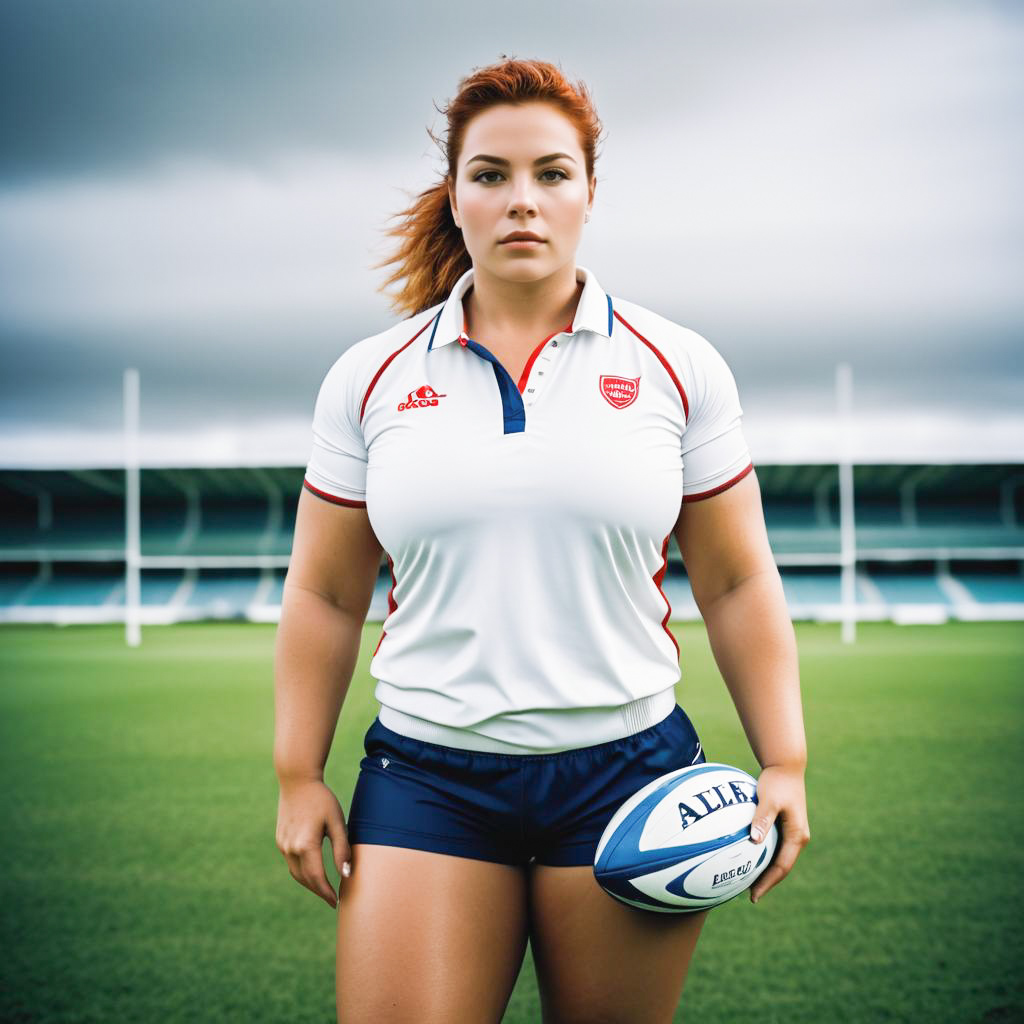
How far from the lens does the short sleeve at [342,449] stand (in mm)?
1669

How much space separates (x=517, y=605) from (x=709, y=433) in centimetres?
42

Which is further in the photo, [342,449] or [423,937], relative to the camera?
[342,449]

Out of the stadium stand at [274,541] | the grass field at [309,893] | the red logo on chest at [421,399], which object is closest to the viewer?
the red logo on chest at [421,399]

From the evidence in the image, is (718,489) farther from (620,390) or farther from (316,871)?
(316,871)

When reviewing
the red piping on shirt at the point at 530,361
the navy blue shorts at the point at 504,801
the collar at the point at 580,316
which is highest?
the collar at the point at 580,316

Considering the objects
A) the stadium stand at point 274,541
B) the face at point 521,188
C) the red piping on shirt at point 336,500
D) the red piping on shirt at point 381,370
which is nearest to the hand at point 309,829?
the red piping on shirt at point 336,500

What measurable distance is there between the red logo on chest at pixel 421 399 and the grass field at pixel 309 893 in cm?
226

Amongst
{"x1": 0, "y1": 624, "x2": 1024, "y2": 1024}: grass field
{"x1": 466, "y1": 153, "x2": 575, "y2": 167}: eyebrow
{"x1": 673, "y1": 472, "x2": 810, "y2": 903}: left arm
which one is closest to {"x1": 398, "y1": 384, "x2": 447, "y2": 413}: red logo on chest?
{"x1": 466, "y1": 153, "x2": 575, "y2": 167}: eyebrow

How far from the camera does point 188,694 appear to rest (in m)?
11.1

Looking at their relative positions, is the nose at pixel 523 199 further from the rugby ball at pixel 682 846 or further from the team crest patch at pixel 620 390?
the rugby ball at pixel 682 846

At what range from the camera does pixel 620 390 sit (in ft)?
5.18

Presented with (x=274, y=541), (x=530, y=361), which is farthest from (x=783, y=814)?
(x=274, y=541)

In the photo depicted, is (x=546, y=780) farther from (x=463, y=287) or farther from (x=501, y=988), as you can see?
(x=463, y=287)

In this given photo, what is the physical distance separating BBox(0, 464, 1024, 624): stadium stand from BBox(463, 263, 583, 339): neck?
2791 cm
